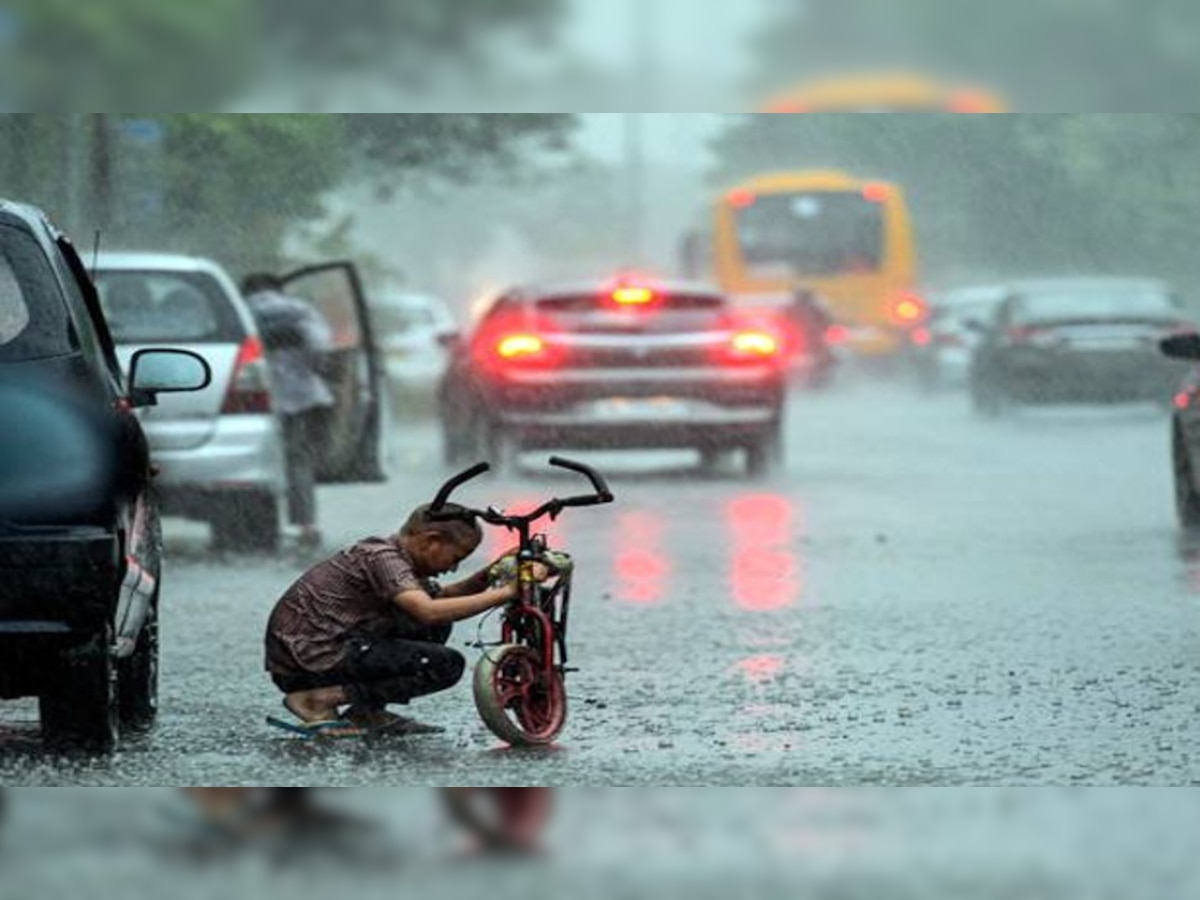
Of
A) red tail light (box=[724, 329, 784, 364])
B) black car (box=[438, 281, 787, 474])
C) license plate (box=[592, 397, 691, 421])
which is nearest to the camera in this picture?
license plate (box=[592, 397, 691, 421])

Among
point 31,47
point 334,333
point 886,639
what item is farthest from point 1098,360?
point 31,47

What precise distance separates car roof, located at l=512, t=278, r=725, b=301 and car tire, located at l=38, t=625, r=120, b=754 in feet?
42.4

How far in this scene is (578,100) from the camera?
15.0 meters

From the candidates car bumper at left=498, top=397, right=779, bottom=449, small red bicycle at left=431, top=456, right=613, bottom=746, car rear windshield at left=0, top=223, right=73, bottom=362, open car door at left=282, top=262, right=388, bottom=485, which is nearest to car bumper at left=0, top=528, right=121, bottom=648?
car rear windshield at left=0, top=223, right=73, bottom=362

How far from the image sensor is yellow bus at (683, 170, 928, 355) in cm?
A: 2419

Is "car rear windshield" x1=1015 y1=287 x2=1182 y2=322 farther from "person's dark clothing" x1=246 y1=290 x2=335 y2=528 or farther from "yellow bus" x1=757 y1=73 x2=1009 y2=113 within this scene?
"yellow bus" x1=757 y1=73 x2=1009 y2=113

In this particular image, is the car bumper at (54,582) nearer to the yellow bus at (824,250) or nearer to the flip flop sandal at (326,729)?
the flip flop sandal at (326,729)

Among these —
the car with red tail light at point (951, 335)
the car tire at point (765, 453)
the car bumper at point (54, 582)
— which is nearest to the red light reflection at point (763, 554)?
the car tire at point (765, 453)

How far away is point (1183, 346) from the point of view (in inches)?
792

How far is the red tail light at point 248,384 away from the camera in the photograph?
64.3 feet

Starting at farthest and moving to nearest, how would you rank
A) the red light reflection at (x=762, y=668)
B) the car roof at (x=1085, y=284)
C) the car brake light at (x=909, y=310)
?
1. the car brake light at (x=909, y=310)
2. the car roof at (x=1085, y=284)
3. the red light reflection at (x=762, y=668)

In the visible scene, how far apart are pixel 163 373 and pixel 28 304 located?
977mm

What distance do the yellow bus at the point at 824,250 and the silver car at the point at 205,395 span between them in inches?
134

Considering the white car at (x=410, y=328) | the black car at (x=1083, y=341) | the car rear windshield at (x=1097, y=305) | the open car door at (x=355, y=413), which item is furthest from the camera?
the white car at (x=410, y=328)
